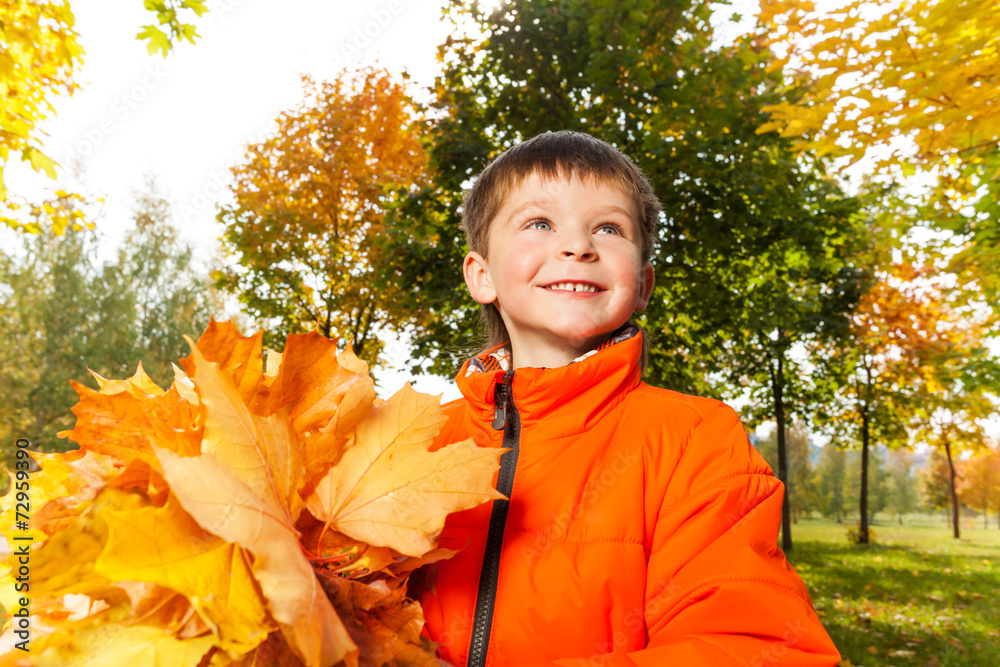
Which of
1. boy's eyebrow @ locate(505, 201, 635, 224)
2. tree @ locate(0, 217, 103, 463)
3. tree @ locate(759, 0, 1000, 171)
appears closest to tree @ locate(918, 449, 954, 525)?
tree @ locate(759, 0, 1000, 171)

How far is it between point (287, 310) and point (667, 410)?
1242cm

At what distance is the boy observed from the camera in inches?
40.8

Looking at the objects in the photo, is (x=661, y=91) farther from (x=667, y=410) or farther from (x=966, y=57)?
(x=667, y=410)

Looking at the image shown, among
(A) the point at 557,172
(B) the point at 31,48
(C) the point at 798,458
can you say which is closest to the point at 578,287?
(A) the point at 557,172

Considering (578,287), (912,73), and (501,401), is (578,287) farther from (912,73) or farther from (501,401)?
(912,73)

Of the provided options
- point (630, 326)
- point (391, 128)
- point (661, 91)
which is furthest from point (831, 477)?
point (630, 326)

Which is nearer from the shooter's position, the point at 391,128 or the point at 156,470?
the point at 156,470

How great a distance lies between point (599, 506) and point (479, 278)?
3.47 feet

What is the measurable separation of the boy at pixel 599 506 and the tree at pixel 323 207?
10281mm

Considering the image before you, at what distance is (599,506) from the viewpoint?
4.09 ft

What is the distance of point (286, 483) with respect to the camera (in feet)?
2.34

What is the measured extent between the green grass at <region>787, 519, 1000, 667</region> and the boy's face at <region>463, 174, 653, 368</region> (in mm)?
5529

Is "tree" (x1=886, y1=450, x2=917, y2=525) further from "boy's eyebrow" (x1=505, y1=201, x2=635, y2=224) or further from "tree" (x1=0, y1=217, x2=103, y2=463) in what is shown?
"boy's eyebrow" (x1=505, y1=201, x2=635, y2=224)

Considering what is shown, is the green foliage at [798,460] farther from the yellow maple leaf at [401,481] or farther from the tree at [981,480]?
the yellow maple leaf at [401,481]
